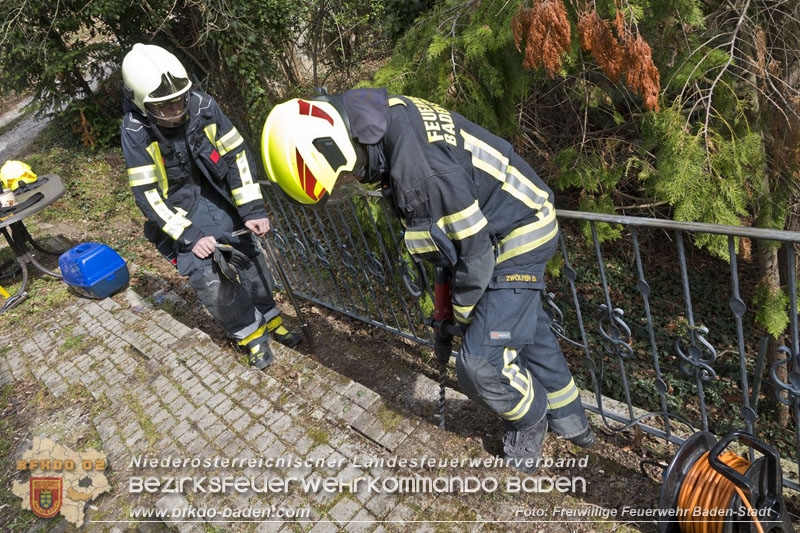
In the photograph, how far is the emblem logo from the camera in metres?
2.97

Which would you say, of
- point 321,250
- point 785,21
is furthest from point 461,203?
point 785,21

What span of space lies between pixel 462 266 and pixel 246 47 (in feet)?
22.4

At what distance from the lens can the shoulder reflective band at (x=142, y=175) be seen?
3.36m

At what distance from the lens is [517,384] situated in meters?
2.38

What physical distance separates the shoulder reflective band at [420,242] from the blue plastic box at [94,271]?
4655 millimetres

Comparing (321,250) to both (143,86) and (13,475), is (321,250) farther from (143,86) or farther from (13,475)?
(13,475)

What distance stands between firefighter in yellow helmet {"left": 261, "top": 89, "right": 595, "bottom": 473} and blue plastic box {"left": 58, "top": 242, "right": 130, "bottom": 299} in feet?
14.3

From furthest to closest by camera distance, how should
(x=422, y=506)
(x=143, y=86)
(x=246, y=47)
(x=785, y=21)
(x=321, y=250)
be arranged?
1. (x=246, y=47)
2. (x=321, y=250)
3. (x=785, y=21)
4. (x=143, y=86)
5. (x=422, y=506)

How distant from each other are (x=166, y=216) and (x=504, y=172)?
101 inches

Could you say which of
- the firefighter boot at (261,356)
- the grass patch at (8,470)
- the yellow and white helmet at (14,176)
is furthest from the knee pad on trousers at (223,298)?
the yellow and white helmet at (14,176)

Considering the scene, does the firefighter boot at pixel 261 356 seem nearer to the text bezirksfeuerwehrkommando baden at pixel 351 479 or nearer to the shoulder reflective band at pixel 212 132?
the text bezirksfeuerwehrkommando baden at pixel 351 479

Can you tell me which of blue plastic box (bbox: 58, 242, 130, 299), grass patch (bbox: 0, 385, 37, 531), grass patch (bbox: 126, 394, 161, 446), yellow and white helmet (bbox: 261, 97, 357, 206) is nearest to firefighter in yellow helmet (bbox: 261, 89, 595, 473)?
yellow and white helmet (bbox: 261, 97, 357, 206)

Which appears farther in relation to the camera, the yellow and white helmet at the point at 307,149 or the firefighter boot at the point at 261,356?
the firefighter boot at the point at 261,356

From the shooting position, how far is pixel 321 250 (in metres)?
4.09
